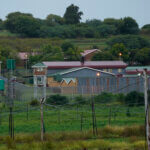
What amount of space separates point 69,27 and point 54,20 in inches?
763

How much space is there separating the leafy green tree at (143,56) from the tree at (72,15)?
42.3 meters

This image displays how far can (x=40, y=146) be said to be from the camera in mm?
18891

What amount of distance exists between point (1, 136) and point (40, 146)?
2669mm

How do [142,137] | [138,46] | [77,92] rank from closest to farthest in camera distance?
[142,137] → [77,92] → [138,46]

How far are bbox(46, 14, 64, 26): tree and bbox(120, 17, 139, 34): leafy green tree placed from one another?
12230 millimetres

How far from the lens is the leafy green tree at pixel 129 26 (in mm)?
96875

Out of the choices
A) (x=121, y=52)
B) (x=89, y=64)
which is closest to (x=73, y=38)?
(x=121, y=52)

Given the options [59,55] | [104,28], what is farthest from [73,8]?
[59,55]

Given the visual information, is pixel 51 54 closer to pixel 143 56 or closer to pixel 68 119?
pixel 143 56

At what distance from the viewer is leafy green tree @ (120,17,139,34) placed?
96875 mm

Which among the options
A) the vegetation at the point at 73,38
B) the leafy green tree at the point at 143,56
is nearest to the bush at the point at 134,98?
the vegetation at the point at 73,38

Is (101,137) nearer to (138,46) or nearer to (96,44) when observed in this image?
(138,46)

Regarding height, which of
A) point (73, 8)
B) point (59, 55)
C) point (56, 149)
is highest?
point (73, 8)

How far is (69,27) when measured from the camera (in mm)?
93188
